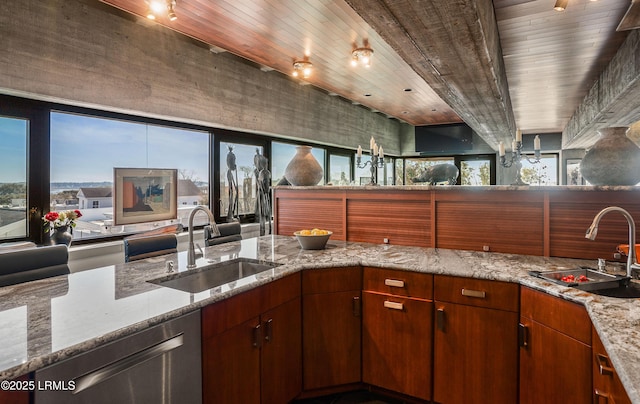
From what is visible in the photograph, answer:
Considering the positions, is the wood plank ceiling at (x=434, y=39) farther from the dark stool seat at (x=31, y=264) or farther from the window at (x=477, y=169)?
the window at (x=477, y=169)

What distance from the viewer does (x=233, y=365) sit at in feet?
5.33

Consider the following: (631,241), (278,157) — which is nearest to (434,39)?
(631,241)

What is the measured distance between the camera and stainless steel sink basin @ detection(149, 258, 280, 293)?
1876 millimetres

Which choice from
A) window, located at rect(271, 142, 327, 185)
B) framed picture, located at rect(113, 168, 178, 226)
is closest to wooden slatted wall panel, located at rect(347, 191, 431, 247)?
framed picture, located at rect(113, 168, 178, 226)

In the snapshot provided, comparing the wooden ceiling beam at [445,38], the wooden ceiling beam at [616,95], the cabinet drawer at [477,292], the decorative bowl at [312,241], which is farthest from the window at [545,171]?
the cabinet drawer at [477,292]

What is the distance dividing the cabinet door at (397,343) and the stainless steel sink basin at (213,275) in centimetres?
69

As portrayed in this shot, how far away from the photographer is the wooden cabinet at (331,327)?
2.16 metres

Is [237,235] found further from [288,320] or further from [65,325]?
[65,325]

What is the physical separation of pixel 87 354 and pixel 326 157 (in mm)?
5716

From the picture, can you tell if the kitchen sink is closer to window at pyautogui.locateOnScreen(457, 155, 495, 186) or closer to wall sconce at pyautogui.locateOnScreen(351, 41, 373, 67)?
wall sconce at pyautogui.locateOnScreen(351, 41, 373, 67)

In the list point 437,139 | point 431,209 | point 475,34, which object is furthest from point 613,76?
point 437,139

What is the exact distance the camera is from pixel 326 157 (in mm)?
6578

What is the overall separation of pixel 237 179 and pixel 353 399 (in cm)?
331

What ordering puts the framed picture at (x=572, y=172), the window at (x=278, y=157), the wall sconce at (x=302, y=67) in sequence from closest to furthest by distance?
the wall sconce at (x=302, y=67) < the window at (x=278, y=157) < the framed picture at (x=572, y=172)
